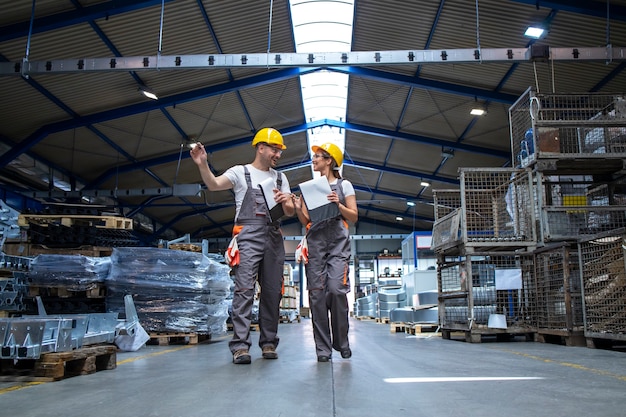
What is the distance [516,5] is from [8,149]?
534 inches

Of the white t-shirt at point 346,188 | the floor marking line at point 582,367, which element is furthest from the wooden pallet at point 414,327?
the white t-shirt at point 346,188

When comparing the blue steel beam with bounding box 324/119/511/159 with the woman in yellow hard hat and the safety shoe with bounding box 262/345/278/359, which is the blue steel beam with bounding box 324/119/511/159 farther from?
the safety shoe with bounding box 262/345/278/359

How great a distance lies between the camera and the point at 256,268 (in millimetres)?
4289

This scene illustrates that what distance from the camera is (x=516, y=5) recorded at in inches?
403

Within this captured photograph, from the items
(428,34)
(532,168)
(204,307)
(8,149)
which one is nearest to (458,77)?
(428,34)

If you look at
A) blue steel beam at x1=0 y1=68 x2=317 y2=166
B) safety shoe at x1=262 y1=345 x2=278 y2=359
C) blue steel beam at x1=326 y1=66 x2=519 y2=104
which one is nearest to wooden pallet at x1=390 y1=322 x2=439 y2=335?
safety shoe at x1=262 y1=345 x2=278 y2=359

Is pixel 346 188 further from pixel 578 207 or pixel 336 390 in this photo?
pixel 578 207

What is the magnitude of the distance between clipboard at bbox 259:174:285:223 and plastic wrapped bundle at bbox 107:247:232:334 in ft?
10.8

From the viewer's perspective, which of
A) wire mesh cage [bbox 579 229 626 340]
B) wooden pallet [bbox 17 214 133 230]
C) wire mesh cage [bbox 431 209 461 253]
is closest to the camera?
wire mesh cage [bbox 579 229 626 340]

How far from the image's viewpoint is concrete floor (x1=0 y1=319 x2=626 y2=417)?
2258mm

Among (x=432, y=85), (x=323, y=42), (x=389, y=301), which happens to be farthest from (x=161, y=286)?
(x=389, y=301)

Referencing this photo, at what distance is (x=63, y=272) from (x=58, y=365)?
3781 millimetres

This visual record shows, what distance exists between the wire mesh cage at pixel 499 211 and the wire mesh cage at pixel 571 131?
38 centimetres

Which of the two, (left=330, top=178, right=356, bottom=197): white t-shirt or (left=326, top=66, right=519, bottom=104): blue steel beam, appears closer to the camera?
(left=330, top=178, right=356, bottom=197): white t-shirt
